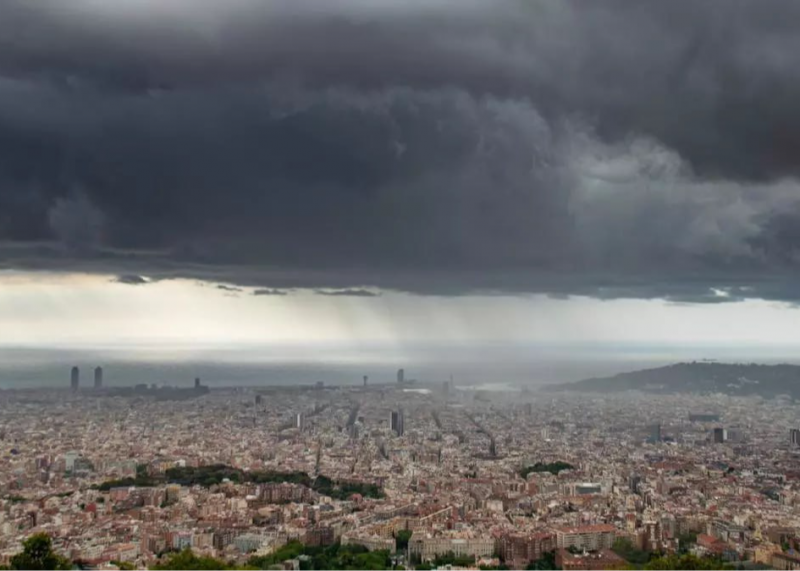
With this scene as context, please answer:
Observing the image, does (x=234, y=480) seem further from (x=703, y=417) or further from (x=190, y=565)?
(x=703, y=417)

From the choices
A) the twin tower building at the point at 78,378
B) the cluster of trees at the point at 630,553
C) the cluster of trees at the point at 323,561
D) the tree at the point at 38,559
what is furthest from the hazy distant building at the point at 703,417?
the tree at the point at 38,559

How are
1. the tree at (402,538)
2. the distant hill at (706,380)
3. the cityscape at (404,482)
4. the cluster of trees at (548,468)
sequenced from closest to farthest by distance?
the cityscape at (404,482) → the tree at (402,538) → the cluster of trees at (548,468) → the distant hill at (706,380)

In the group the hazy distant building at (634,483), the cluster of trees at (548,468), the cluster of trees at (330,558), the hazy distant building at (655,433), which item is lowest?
the cluster of trees at (330,558)

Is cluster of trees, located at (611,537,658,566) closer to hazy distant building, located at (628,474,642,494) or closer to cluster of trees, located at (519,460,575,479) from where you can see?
hazy distant building, located at (628,474,642,494)

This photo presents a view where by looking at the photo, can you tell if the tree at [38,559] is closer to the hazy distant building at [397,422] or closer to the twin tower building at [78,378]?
the hazy distant building at [397,422]

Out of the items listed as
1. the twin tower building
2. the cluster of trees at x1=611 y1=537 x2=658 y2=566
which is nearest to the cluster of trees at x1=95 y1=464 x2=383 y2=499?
the cluster of trees at x1=611 y1=537 x2=658 y2=566

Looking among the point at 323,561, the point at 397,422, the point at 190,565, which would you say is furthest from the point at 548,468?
the point at 190,565
